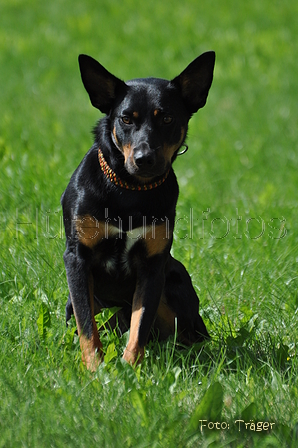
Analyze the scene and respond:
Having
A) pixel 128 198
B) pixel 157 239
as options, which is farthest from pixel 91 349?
pixel 128 198

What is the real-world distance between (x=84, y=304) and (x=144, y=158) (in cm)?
72

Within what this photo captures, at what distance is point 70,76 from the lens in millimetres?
9609

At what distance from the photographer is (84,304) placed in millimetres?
2861

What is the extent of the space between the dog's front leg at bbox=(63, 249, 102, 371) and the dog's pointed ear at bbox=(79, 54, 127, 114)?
0.75m

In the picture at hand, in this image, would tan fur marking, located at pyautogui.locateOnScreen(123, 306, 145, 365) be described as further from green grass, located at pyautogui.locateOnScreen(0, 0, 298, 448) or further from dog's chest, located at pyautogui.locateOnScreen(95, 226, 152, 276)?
dog's chest, located at pyautogui.locateOnScreen(95, 226, 152, 276)

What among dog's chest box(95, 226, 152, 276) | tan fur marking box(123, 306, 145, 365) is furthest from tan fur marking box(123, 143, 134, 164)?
tan fur marking box(123, 306, 145, 365)

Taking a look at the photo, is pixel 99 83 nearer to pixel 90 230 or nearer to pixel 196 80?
pixel 196 80

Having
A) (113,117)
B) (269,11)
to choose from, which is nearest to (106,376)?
(113,117)

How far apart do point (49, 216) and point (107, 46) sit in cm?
665

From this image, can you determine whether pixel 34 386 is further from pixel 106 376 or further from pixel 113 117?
pixel 113 117

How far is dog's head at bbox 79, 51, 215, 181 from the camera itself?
9.16 feet

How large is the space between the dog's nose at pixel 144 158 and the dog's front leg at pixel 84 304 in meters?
0.53

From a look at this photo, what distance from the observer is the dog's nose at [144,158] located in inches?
107

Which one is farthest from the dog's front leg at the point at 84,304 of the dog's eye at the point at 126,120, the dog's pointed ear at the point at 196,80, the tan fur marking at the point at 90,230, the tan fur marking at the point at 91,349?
the dog's pointed ear at the point at 196,80
